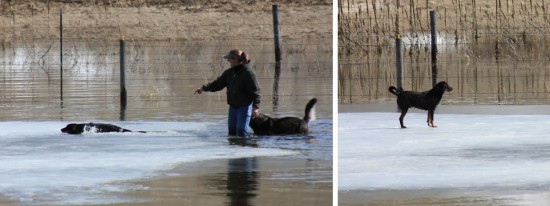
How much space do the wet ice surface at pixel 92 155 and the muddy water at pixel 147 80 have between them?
1068 mm

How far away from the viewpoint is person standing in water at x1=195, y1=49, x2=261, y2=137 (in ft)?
29.5

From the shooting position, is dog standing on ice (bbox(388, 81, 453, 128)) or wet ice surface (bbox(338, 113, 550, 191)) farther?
dog standing on ice (bbox(388, 81, 453, 128))

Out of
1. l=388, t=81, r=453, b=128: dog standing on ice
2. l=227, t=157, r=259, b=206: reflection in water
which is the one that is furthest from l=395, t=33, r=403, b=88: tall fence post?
l=227, t=157, r=259, b=206: reflection in water

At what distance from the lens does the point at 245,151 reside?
332 inches

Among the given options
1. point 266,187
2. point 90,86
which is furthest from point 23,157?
point 90,86

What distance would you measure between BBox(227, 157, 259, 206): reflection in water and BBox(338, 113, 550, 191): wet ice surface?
0.58 metres

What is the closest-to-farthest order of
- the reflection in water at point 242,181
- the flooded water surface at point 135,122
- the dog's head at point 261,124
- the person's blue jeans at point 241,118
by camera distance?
the reflection in water at point 242,181
the flooded water surface at point 135,122
the person's blue jeans at point 241,118
the dog's head at point 261,124

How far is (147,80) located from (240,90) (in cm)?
638

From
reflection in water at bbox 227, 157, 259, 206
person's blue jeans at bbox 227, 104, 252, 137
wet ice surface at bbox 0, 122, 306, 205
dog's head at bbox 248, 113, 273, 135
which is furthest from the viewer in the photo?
dog's head at bbox 248, 113, 273, 135

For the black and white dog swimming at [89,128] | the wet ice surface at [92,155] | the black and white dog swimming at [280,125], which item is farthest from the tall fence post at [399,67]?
the black and white dog swimming at [89,128]

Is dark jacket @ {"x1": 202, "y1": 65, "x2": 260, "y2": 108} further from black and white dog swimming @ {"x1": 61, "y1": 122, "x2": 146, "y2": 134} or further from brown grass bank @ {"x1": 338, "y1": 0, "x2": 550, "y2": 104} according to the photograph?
brown grass bank @ {"x1": 338, "y1": 0, "x2": 550, "y2": 104}

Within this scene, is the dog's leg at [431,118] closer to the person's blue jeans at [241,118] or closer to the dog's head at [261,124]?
the dog's head at [261,124]

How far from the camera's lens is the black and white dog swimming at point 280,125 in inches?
362

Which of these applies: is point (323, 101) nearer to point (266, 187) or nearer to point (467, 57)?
point (467, 57)
